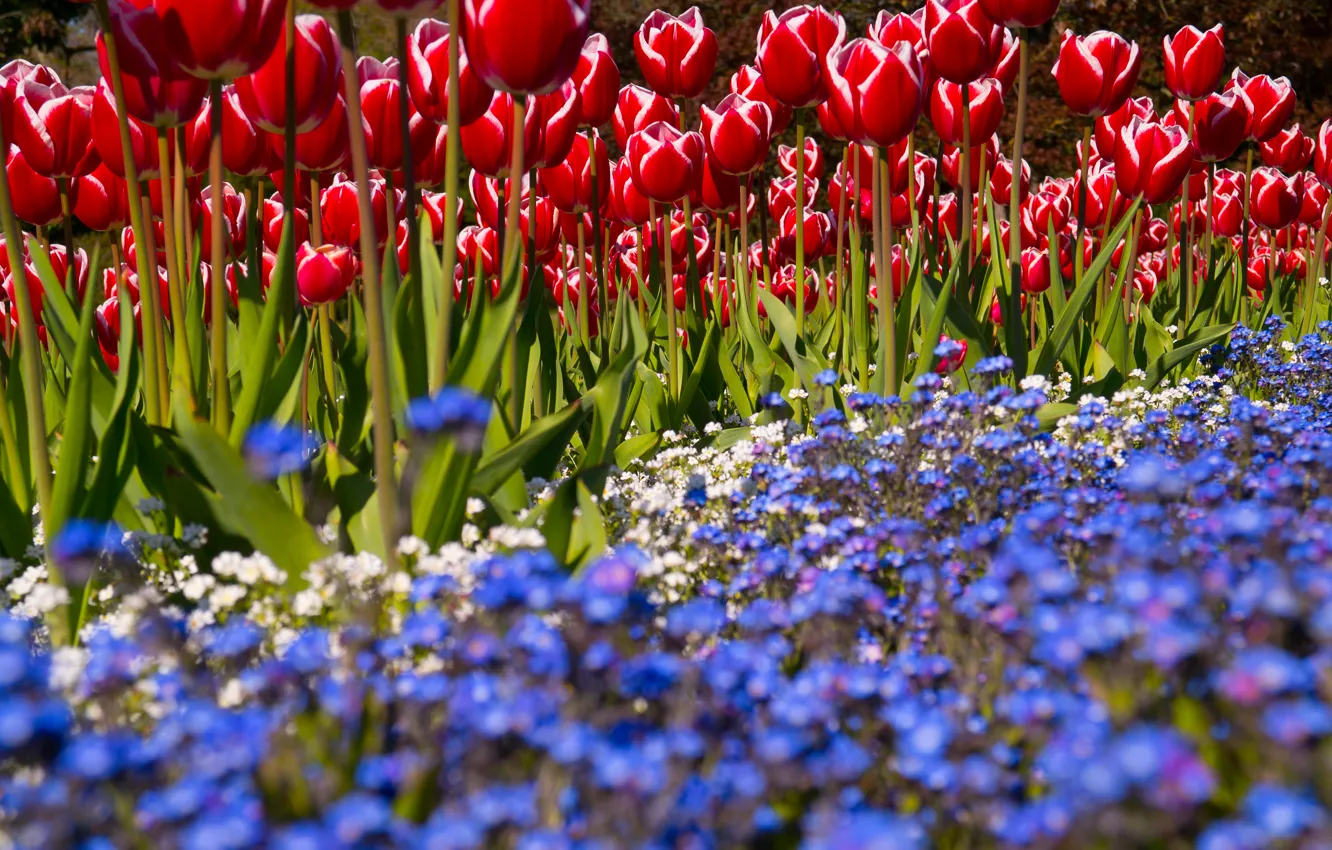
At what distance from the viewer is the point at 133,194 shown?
2.58 meters

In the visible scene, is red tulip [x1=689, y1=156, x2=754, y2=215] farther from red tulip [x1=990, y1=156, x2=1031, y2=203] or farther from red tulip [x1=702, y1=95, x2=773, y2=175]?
red tulip [x1=990, y1=156, x2=1031, y2=203]

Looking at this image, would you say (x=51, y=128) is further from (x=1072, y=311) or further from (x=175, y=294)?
(x=1072, y=311)

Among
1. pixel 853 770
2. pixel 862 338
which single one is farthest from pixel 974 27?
pixel 853 770

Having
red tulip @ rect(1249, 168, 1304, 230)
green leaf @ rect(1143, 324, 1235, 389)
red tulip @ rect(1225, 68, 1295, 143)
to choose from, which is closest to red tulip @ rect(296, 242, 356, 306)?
green leaf @ rect(1143, 324, 1235, 389)

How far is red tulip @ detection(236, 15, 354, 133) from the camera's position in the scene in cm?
259

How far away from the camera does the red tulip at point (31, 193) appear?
3.40m

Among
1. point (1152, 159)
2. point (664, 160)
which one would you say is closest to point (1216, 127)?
point (1152, 159)

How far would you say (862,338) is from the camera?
3.86 m

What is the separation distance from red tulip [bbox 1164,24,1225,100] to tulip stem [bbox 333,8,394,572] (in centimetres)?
377

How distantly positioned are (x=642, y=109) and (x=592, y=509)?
7.93 ft

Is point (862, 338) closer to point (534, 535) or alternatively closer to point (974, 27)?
point (974, 27)

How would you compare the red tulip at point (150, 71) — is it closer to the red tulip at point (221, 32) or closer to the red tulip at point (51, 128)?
the red tulip at point (221, 32)

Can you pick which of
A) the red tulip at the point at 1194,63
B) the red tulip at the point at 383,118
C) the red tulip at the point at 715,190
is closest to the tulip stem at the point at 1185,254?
the red tulip at the point at 1194,63

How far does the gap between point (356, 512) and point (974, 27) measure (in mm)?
2386
